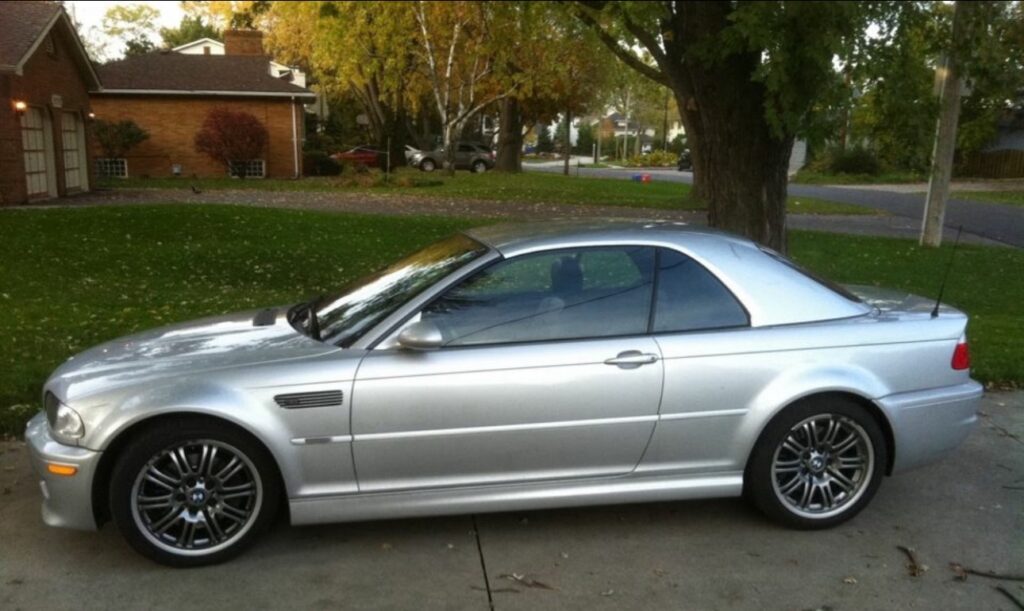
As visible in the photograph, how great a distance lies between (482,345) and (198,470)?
4.41 ft

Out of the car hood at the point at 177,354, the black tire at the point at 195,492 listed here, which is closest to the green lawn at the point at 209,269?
the car hood at the point at 177,354

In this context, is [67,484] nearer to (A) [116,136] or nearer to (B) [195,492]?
(B) [195,492]

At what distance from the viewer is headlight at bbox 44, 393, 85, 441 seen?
3859 mm

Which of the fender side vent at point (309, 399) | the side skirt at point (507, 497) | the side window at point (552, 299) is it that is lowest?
the side skirt at point (507, 497)

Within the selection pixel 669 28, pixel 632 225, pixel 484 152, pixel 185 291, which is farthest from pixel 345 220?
pixel 484 152

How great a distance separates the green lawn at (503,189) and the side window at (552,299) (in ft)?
61.6

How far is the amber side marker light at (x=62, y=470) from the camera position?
12.6ft

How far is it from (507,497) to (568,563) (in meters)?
0.40

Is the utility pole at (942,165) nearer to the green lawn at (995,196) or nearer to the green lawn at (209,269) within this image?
the green lawn at (209,269)

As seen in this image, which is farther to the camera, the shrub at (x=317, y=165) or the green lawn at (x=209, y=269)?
the shrub at (x=317, y=165)

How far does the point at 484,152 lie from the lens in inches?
1815

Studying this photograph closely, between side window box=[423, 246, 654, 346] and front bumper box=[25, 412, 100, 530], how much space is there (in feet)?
5.18

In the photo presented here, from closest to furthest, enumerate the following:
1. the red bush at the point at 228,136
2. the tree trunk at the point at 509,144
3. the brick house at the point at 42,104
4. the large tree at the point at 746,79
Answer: the large tree at the point at 746,79 → the brick house at the point at 42,104 → the red bush at the point at 228,136 → the tree trunk at the point at 509,144

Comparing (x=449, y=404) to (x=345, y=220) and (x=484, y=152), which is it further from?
(x=484, y=152)
